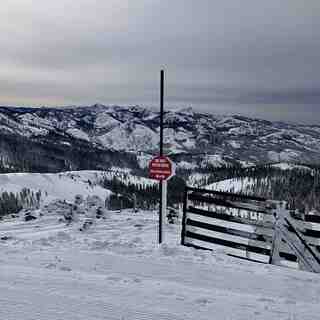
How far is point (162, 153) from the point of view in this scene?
38.3 feet

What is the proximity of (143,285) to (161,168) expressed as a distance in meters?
5.00

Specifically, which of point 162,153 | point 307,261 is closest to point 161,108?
point 162,153

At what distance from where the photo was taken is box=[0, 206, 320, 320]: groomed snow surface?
554 cm

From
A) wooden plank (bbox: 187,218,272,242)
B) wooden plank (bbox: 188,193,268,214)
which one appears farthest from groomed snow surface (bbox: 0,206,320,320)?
wooden plank (bbox: 188,193,268,214)

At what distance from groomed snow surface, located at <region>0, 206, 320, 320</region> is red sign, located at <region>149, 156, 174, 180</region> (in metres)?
2.05

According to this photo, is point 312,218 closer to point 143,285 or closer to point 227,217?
point 227,217

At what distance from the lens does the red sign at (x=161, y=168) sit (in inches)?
448

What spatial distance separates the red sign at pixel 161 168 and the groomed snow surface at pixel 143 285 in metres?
2.05

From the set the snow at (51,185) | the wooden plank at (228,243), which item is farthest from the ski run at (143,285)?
the snow at (51,185)

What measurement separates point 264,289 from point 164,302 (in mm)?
2177

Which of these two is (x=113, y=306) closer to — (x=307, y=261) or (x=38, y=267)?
(x=38, y=267)

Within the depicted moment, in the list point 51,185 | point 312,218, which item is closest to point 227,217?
point 312,218

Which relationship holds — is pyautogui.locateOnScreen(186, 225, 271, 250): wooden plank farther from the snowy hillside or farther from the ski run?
the snowy hillside

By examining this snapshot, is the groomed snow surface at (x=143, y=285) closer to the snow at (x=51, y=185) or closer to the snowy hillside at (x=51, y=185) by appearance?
the snowy hillside at (x=51, y=185)
